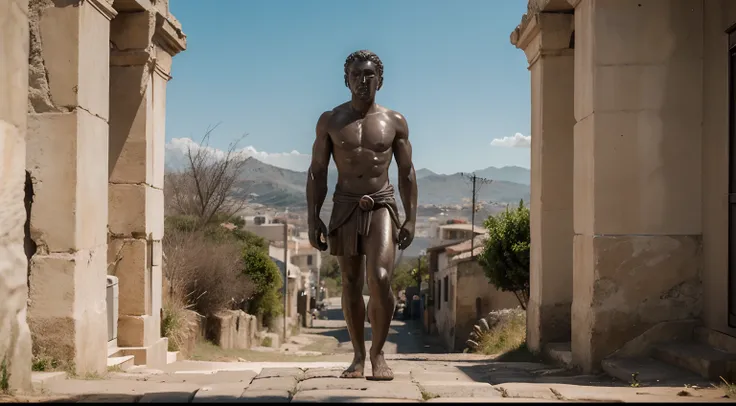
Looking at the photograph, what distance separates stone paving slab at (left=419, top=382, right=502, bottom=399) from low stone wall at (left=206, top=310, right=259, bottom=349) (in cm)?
1265

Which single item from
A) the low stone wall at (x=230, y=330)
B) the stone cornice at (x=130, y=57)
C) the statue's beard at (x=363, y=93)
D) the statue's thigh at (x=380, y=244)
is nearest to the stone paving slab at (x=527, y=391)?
the statue's thigh at (x=380, y=244)

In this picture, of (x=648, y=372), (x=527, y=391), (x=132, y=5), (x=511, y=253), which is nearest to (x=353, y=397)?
(x=527, y=391)

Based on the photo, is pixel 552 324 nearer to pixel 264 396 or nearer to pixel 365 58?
pixel 365 58

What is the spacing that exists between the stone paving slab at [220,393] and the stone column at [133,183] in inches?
156

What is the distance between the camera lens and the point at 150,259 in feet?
32.3

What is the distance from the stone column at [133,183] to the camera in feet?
30.6

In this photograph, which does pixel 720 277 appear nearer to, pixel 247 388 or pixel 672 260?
pixel 672 260

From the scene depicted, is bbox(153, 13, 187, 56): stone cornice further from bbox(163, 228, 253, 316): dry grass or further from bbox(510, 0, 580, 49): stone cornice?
bbox(163, 228, 253, 316): dry grass

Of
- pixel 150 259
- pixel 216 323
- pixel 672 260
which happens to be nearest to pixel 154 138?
pixel 150 259

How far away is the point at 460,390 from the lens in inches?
223

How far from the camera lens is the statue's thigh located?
6.11m

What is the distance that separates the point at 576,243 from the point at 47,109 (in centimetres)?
498

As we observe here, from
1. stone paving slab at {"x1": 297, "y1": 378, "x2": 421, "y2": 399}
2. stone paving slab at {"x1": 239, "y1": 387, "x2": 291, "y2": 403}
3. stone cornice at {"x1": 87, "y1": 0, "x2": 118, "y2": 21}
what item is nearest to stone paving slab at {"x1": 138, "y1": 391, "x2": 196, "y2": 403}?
stone paving slab at {"x1": 239, "y1": 387, "x2": 291, "y2": 403}

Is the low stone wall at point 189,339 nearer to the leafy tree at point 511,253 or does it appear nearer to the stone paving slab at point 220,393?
the stone paving slab at point 220,393
